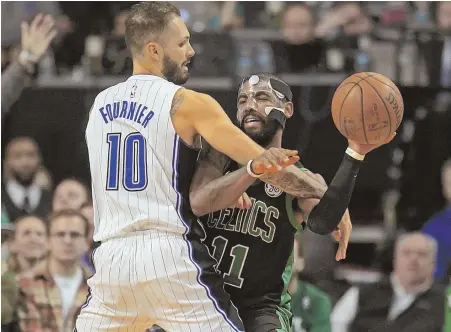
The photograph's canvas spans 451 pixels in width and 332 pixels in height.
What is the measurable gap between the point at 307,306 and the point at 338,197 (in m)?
2.68

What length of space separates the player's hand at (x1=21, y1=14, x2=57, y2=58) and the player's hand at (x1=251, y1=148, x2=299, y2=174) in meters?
4.94

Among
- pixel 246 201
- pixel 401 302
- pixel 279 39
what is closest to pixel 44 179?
pixel 279 39

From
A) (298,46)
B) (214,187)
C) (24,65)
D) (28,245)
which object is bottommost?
(28,245)

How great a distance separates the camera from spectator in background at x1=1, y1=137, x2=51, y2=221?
29.2ft

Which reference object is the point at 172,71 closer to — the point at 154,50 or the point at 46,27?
the point at 154,50

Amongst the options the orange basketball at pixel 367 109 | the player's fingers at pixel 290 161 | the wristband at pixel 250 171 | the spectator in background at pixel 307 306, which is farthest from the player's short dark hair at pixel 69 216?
the player's fingers at pixel 290 161

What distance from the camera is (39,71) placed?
980 centimetres

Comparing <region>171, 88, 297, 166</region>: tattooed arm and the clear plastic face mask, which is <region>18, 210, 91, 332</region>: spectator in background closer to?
the clear plastic face mask

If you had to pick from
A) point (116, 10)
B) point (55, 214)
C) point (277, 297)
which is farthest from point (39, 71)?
point (277, 297)

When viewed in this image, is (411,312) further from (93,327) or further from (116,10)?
(116,10)

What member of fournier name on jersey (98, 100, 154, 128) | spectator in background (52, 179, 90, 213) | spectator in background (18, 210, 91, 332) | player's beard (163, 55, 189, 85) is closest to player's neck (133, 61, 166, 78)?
player's beard (163, 55, 189, 85)

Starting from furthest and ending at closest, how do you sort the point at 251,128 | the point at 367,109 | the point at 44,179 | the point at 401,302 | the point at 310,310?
the point at 44,179
the point at 401,302
the point at 310,310
the point at 251,128
the point at 367,109

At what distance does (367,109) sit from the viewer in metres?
4.71

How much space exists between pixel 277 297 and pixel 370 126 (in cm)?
114
